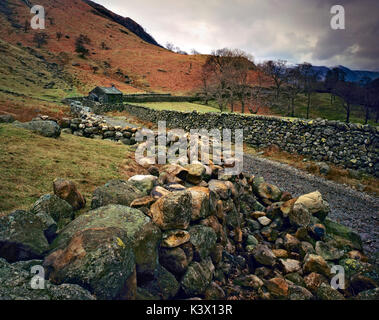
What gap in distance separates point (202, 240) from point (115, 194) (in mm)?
2197

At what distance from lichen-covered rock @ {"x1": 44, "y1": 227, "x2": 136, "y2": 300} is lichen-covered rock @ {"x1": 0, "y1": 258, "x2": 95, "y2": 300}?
165mm

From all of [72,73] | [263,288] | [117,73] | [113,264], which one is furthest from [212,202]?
[117,73]

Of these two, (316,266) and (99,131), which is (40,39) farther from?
(316,266)

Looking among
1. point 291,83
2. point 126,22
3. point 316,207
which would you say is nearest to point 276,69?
point 291,83

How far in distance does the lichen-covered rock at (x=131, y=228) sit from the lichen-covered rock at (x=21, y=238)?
232mm

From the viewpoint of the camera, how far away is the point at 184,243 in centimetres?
458

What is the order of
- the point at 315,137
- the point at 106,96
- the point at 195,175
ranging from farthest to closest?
the point at 106,96, the point at 315,137, the point at 195,175

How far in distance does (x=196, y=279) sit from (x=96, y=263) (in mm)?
2156

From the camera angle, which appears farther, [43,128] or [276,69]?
[276,69]

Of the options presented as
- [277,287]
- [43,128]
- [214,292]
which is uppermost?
[43,128]

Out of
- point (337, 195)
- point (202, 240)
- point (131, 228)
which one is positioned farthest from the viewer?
point (337, 195)

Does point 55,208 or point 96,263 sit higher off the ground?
point 55,208

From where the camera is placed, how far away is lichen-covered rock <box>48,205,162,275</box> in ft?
12.3

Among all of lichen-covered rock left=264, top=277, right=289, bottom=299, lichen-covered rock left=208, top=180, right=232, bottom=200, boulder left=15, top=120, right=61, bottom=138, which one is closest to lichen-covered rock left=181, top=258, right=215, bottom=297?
lichen-covered rock left=264, top=277, right=289, bottom=299
